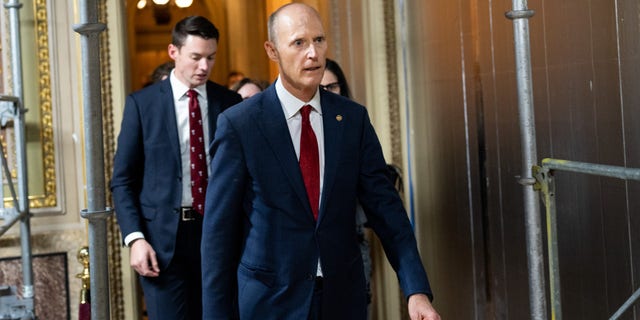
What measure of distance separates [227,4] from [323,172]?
287 inches

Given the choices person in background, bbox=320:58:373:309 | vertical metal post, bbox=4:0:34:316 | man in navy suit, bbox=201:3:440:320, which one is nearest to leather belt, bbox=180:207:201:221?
person in background, bbox=320:58:373:309

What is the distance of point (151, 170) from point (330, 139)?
4.08 feet

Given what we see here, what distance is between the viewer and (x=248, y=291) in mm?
2377

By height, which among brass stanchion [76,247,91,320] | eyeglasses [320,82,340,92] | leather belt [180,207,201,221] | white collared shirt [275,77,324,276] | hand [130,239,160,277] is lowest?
brass stanchion [76,247,91,320]

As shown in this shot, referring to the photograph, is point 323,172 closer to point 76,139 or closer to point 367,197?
point 367,197

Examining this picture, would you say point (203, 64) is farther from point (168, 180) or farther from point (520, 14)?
point (520, 14)

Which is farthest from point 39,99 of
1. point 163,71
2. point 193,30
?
point 193,30

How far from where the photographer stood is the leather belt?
343 centimetres

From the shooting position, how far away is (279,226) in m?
2.35

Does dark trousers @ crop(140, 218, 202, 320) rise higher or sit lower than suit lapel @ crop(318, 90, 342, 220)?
lower

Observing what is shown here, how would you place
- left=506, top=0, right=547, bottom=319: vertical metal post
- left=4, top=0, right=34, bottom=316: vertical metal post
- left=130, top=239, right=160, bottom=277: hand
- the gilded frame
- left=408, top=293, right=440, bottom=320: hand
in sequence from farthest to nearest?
1. the gilded frame
2. left=4, top=0, right=34, bottom=316: vertical metal post
3. left=130, top=239, right=160, bottom=277: hand
4. left=506, top=0, right=547, bottom=319: vertical metal post
5. left=408, top=293, right=440, bottom=320: hand

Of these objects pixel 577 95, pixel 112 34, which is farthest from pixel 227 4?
pixel 577 95

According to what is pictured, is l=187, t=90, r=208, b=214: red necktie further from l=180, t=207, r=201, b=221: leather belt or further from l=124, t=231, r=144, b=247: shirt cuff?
l=124, t=231, r=144, b=247: shirt cuff

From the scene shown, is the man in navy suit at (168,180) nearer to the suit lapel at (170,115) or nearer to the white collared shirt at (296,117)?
the suit lapel at (170,115)
